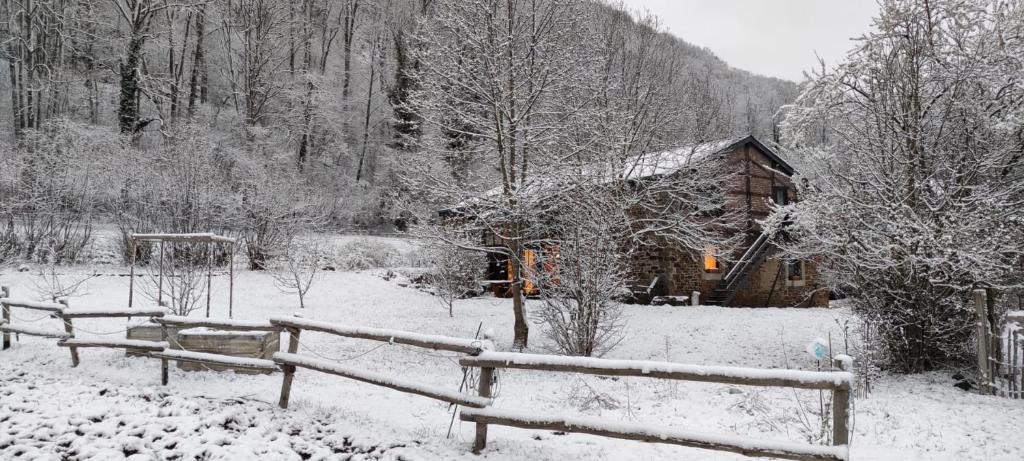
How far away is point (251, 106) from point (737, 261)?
23475 mm

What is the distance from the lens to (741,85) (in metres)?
55.1

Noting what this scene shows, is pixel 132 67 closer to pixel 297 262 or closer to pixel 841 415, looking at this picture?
pixel 297 262

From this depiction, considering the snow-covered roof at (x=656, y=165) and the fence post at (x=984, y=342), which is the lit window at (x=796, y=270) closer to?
the snow-covered roof at (x=656, y=165)

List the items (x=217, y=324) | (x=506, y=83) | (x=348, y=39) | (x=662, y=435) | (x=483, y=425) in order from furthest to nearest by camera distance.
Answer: (x=348, y=39), (x=506, y=83), (x=217, y=324), (x=483, y=425), (x=662, y=435)

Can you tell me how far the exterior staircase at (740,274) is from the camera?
1880cm

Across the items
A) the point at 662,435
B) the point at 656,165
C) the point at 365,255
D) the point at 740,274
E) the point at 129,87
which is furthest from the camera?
the point at 365,255

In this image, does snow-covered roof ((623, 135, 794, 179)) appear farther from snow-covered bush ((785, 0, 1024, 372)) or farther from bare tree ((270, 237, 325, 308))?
bare tree ((270, 237, 325, 308))

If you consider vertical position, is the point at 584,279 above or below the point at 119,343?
above

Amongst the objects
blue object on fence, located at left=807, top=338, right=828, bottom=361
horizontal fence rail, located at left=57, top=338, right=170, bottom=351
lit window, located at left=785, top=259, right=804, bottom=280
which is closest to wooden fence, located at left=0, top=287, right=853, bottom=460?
blue object on fence, located at left=807, top=338, right=828, bottom=361

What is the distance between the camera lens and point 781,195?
21.8m

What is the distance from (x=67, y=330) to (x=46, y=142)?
577 inches

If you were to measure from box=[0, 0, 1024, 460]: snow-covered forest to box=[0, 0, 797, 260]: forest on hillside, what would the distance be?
171mm

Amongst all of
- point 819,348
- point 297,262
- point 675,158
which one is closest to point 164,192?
point 297,262

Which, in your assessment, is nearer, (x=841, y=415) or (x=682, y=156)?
(x=841, y=415)
